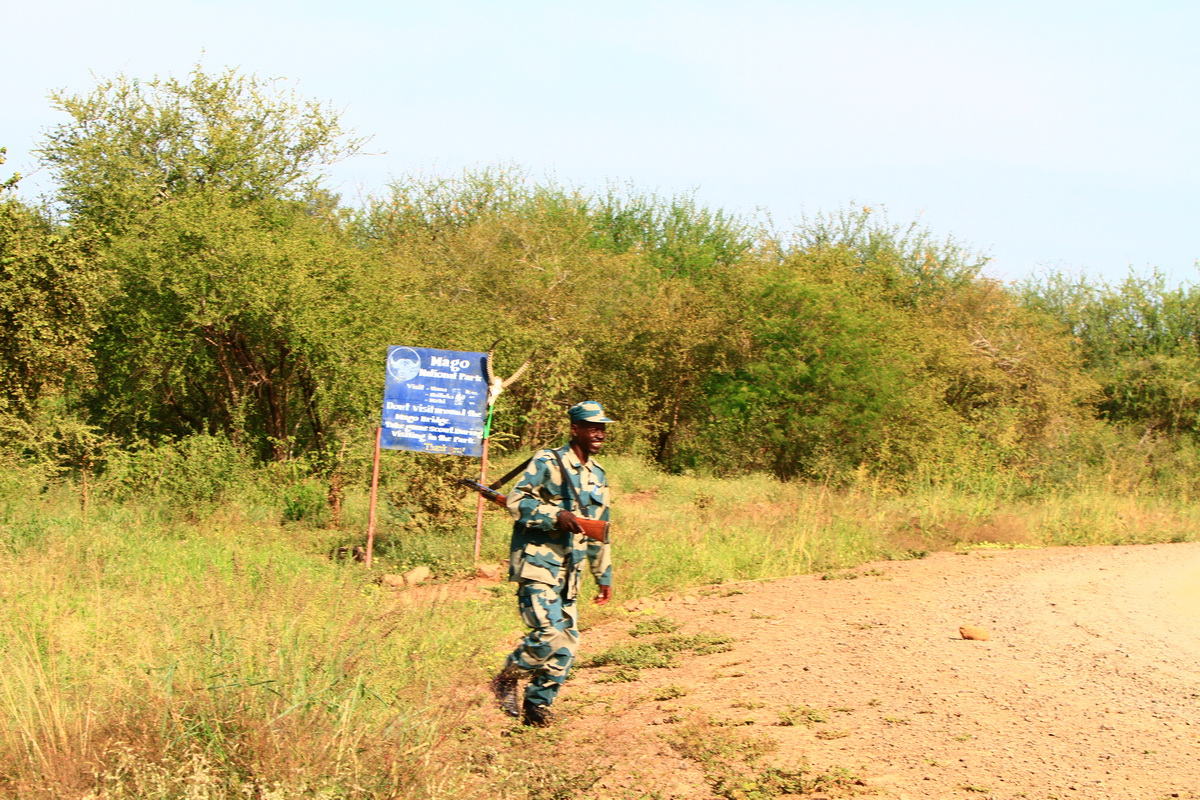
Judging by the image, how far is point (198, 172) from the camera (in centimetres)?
2020

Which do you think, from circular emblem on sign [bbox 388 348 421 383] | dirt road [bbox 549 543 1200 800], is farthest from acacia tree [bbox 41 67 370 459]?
dirt road [bbox 549 543 1200 800]

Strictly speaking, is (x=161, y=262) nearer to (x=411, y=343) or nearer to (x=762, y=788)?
(x=411, y=343)

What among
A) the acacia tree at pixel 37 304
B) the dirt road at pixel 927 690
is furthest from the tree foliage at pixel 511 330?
the dirt road at pixel 927 690

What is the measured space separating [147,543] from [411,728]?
7260mm

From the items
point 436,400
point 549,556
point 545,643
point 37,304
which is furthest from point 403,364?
point 37,304

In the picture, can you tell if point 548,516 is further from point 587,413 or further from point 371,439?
point 371,439

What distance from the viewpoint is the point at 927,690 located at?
6738 millimetres

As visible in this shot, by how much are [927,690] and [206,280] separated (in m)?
12.4

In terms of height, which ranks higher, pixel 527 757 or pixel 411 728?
pixel 411 728

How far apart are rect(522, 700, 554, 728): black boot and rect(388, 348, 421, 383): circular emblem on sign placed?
6.27m

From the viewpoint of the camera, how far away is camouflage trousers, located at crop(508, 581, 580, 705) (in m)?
6.14

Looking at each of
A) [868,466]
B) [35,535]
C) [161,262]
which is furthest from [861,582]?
[161,262]

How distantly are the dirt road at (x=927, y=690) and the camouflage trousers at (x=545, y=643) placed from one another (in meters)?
0.37

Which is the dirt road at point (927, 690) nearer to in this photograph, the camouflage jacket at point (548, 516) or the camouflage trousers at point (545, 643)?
the camouflage trousers at point (545, 643)
